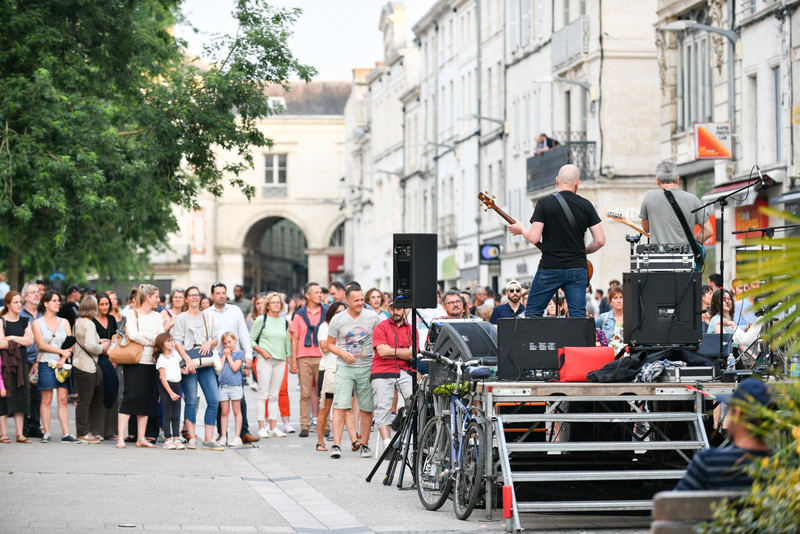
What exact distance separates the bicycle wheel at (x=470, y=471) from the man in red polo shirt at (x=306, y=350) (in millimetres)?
8308

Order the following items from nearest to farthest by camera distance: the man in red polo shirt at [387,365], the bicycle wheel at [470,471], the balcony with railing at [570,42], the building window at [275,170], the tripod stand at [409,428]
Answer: the bicycle wheel at [470,471] → the tripod stand at [409,428] → the man in red polo shirt at [387,365] → the balcony with railing at [570,42] → the building window at [275,170]

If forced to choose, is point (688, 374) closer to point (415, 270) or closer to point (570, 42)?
point (415, 270)

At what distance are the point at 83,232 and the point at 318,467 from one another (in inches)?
478

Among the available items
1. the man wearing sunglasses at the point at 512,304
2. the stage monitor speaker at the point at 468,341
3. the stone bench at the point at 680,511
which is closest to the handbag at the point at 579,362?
the stage monitor speaker at the point at 468,341

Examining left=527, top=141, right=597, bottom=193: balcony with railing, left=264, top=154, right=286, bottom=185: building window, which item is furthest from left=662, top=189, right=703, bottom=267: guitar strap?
left=264, top=154, right=286, bottom=185: building window

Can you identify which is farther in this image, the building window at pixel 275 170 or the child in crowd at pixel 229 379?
the building window at pixel 275 170

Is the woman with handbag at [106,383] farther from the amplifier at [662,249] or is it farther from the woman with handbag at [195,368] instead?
the amplifier at [662,249]

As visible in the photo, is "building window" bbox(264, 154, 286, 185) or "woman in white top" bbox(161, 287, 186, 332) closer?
"woman in white top" bbox(161, 287, 186, 332)

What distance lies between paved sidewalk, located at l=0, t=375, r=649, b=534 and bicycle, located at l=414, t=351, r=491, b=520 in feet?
0.59

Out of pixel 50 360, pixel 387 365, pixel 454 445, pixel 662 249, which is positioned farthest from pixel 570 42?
pixel 454 445

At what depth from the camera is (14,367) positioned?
18.7m

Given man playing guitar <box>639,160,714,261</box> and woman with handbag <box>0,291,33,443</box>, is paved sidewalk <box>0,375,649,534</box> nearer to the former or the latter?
woman with handbag <box>0,291,33,443</box>

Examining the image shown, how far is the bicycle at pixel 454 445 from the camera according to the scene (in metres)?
11.5

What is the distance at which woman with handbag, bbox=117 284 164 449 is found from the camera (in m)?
18.2
